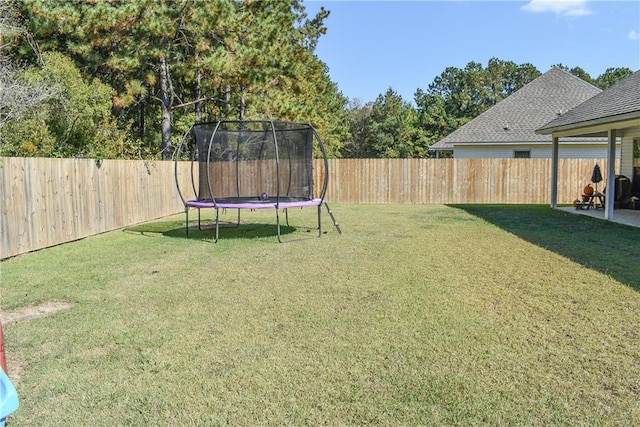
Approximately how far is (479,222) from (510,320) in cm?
679

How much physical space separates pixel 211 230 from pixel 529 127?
14408 millimetres

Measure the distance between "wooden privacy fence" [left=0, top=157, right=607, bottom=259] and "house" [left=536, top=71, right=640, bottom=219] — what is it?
2.79 meters

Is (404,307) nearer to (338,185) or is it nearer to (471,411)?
(471,411)

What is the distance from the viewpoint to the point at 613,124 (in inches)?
371

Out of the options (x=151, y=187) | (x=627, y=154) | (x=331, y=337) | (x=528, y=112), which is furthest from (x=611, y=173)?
(x=528, y=112)

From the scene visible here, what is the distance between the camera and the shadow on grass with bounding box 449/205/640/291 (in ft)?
18.2

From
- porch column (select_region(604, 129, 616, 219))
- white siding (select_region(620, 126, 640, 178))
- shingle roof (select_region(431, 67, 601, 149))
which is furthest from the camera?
shingle roof (select_region(431, 67, 601, 149))

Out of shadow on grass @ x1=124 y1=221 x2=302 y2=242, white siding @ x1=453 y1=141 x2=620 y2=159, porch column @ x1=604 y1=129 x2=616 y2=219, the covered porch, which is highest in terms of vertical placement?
white siding @ x1=453 y1=141 x2=620 y2=159

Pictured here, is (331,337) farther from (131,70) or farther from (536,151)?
(536,151)

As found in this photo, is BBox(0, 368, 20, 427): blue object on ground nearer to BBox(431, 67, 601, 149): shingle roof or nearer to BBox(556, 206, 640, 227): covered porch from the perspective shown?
BBox(556, 206, 640, 227): covered porch

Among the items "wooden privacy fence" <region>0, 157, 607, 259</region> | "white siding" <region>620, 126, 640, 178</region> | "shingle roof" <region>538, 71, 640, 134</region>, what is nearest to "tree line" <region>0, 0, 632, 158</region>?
"wooden privacy fence" <region>0, 157, 607, 259</region>

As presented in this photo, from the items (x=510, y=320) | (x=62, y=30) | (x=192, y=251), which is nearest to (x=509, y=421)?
(x=510, y=320)

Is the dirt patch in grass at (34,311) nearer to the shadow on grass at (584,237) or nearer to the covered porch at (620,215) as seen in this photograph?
the shadow on grass at (584,237)

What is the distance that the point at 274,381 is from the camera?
2.74 meters
